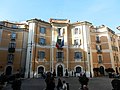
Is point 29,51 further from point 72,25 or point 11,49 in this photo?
point 72,25

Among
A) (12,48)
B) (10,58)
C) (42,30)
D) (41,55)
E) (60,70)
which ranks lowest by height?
(60,70)

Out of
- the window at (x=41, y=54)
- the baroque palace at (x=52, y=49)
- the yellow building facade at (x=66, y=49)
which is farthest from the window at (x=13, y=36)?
the window at (x=41, y=54)

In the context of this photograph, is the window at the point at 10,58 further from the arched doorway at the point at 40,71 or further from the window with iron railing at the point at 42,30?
the window with iron railing at the point at 42,30

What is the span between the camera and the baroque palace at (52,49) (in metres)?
36.5

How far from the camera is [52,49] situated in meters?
38.3

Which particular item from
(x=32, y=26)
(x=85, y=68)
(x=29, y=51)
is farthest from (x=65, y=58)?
(x=32, y=26)

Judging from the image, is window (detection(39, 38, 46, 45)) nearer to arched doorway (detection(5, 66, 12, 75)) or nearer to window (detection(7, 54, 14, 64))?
window (detection(7, 54, 14, 64))

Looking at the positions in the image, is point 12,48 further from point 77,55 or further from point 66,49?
point 77,55

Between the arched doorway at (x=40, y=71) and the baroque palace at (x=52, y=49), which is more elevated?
the baroque palace at (x=52, y=49)

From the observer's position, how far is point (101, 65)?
41.5 metres

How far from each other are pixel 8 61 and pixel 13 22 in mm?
13800

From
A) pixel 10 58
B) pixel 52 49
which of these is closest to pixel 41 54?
pixel 52 49

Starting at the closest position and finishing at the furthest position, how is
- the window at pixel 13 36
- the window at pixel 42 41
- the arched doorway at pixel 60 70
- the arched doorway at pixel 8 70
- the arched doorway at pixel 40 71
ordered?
the arched doorway at pixel 40 71, the arched doorway at pixel 8 70, the arched doorway at pixel 60 70, the window at pixel 42 41, the window at pixel 13 36

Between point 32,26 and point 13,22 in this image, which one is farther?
point 13,22
